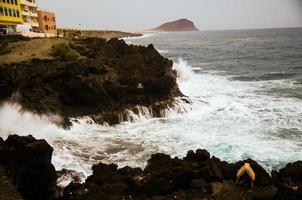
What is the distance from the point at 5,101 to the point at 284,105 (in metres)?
21.5

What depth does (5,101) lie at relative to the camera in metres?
25.0

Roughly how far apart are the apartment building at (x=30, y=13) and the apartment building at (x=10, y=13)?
19.0 feet

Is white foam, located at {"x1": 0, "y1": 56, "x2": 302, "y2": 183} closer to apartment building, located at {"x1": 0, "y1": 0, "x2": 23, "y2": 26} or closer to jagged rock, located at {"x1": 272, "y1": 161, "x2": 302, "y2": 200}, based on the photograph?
jagged rock, located at {"x1": 272, "y1": 161, "x2": 302, "y2": 200}

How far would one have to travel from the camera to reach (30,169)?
44.3 feet

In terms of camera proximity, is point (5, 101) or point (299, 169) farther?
point (5, 101)

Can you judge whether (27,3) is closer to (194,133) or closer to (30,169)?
(194,133)

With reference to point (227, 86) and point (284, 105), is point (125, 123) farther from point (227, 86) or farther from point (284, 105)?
point (227, 86)

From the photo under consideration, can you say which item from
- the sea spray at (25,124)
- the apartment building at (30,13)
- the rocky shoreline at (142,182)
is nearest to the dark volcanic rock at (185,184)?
the rocky shoreline at (142,182)

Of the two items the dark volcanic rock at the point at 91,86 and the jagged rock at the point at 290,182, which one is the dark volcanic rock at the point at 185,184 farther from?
the dark volcanic rock at the point at 91,86

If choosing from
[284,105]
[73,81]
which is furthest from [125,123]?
[284,105]

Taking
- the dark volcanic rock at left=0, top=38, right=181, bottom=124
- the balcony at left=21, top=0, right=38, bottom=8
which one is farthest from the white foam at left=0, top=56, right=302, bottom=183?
the balcony at left=21, top=0, right=38, bottom=8

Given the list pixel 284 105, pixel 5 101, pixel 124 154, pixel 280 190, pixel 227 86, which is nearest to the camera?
pixel 280 190

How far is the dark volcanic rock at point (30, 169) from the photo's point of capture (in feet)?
44.0

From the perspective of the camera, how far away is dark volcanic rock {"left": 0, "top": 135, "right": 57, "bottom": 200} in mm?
13414
